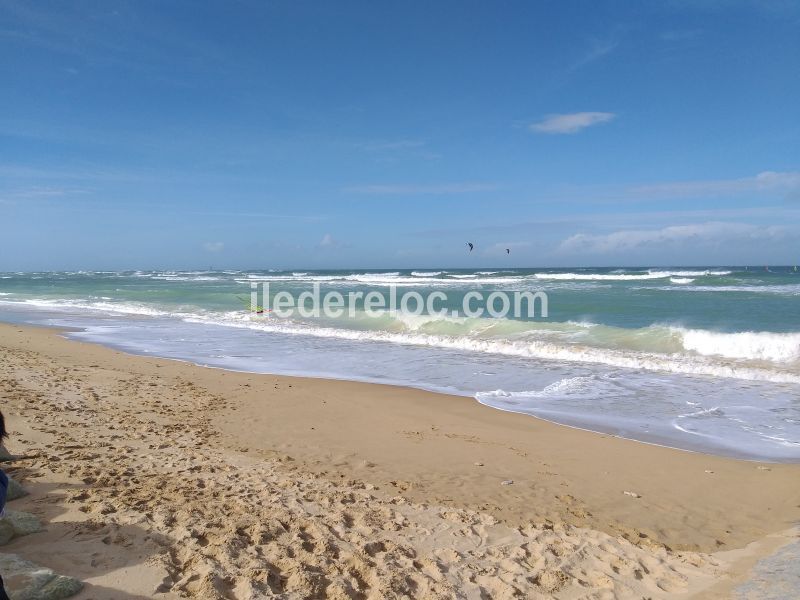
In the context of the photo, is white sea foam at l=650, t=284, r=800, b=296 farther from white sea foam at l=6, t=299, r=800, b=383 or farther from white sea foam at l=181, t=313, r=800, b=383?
white sea foam at l=181, t=313, r=800, b=383

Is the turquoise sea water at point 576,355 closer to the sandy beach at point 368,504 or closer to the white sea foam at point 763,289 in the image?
the sandy beach at point 368,504

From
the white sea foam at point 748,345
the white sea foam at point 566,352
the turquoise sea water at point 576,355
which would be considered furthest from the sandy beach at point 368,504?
the white sea foam at point 748,345

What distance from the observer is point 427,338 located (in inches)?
628

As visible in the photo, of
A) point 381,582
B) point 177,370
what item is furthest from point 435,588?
point 177,370

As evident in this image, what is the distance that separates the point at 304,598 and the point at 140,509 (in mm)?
1598

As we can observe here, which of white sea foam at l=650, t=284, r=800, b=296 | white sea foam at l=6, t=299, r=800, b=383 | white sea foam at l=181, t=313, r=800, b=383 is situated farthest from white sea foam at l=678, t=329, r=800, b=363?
white sea foam at l=650, t=284, r=800, b=296

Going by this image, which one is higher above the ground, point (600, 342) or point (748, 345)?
point (748, 345)

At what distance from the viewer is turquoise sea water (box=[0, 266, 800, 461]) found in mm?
7883

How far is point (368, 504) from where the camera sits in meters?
4.52

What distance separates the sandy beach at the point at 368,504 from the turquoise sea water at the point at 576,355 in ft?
4.34

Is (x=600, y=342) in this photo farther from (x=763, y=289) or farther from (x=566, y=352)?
(x=763, y=289)

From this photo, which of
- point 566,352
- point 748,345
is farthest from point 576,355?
point 748,345

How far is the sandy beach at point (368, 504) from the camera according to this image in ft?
11.1

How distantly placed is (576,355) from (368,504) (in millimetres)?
9601
